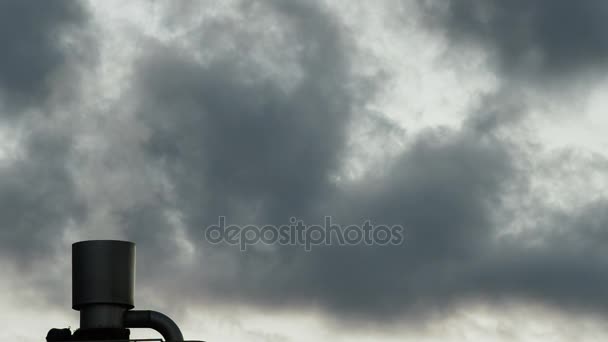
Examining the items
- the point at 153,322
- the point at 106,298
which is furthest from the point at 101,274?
the point at 153,322

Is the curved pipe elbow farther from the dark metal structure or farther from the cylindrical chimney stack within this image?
the cylindrical chimney stack

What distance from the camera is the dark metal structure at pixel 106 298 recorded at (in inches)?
1610

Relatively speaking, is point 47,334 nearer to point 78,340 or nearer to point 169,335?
point 78,340

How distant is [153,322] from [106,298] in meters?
1.80

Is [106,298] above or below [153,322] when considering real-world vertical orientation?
above

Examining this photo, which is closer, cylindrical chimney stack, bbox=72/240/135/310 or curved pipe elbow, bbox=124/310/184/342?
cylindrical chimney stack, bbox=72/240/135/310

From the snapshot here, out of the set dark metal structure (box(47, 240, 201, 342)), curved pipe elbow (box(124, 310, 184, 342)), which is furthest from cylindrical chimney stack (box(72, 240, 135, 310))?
curved pipe elbow (box(124, 310, 184, 342))

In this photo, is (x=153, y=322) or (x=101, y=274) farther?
(x=153, y=322)

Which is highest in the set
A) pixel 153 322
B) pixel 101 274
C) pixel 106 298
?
pixel 101 274

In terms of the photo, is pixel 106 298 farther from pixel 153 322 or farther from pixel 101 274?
pixel 153 322

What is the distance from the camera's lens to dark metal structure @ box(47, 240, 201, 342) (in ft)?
134

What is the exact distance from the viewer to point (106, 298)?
41031mm

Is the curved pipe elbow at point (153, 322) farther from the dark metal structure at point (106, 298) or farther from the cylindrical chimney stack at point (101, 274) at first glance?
the cylindrical chimney stack at point (101, 274)

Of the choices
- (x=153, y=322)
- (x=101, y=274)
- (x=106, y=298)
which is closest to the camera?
(x=106, y=298)
